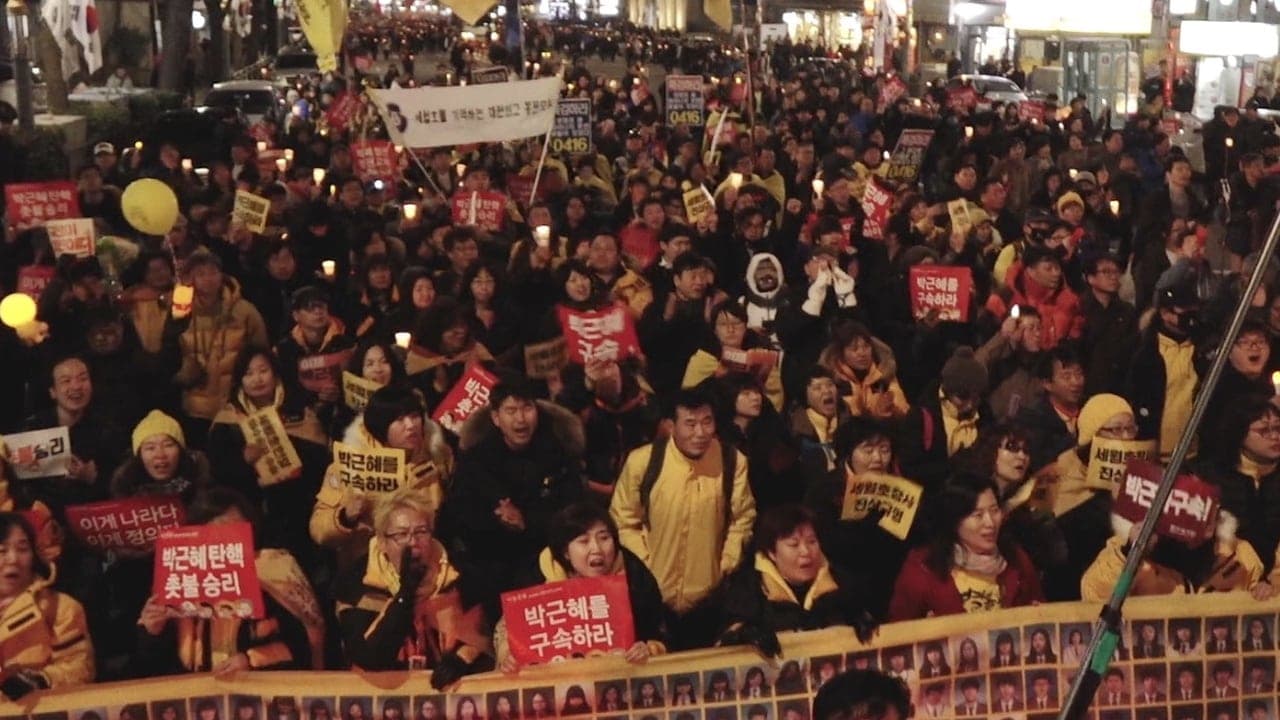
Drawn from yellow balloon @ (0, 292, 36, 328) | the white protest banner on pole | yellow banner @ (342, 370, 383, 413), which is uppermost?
the white protest banner on pole

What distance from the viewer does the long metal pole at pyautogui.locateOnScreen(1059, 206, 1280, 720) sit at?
2.81 m

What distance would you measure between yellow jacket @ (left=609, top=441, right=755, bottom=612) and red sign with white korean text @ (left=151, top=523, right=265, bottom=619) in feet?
4.45

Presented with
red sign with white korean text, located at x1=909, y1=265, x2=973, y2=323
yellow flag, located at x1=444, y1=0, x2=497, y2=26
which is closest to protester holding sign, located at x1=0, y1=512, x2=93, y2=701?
red sign with white korean text, located at x1=909, y1=265, x2=973, y2=323

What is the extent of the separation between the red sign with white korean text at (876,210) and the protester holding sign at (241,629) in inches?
272

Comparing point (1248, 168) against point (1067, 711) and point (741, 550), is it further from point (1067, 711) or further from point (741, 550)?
point (1067, 711)

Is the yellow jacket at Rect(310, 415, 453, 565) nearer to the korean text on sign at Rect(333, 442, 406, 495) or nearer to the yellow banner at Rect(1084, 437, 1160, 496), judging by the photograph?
the korean text on sign at Rect(333, 442, 406, 495)

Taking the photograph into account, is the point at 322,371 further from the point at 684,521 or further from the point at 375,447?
the point at 684,521

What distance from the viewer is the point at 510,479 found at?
5.85 metres

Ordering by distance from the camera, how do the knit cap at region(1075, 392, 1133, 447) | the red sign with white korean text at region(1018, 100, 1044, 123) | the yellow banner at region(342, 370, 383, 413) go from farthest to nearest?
the red sign with white korean text at region(1018, 100, 1044, 123)
the yellow banner at region(342, 370, 383, 413)
the knit cap at region(1075, 392, 1133, 447)

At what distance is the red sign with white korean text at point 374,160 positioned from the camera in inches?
556

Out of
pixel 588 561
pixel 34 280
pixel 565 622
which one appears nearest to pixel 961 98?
pixel 34 280

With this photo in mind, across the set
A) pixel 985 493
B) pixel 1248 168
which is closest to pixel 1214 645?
pixel 985 493

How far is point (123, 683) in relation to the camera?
13.7 feet

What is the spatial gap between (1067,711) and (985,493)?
1860mm
